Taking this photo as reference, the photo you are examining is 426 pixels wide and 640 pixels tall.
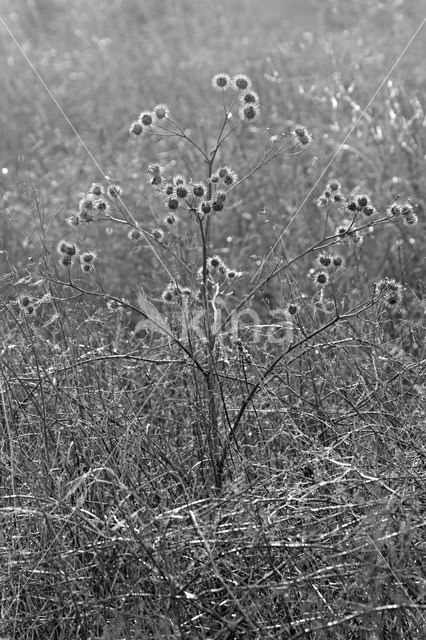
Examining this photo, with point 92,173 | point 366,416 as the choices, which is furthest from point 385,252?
point 92,173

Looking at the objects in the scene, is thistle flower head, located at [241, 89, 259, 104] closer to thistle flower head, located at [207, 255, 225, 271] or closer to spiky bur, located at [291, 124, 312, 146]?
spiky bur, located at [291, 124, 312, 146]

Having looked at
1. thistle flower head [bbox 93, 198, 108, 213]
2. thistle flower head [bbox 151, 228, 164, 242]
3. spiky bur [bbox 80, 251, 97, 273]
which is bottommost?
spiky bur [bbox 80, 251, 97, 273]

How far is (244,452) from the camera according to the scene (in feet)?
7.63

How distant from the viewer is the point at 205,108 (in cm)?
578

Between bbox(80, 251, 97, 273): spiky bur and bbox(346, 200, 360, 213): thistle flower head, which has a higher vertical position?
bbox(80, 251, 97, 273): spiky bur

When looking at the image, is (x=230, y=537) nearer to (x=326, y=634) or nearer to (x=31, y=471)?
(x=326, y=634)

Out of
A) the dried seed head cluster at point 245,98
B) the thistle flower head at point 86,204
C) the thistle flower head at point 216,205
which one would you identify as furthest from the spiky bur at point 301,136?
the thistle flower head at point 86,204

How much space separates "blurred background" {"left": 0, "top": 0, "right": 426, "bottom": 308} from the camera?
12.8 ft

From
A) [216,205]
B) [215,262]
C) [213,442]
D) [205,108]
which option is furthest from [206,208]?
[205,108]

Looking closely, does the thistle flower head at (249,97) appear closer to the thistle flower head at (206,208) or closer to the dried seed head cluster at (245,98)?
the dried seed head cluster at (245,98)

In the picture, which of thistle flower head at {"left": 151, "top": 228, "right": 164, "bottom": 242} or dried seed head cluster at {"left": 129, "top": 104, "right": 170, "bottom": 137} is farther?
thistle flower head at {"left": 151, "top": 228, "right": 164, "bottom": 242}

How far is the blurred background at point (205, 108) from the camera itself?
3908 mm

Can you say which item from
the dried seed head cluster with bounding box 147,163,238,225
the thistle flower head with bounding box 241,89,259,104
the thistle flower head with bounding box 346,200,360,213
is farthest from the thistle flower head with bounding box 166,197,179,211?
the thistle flower head with bounding box 346,200,360,213

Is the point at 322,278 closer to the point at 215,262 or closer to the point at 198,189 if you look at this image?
the point at 215,262
